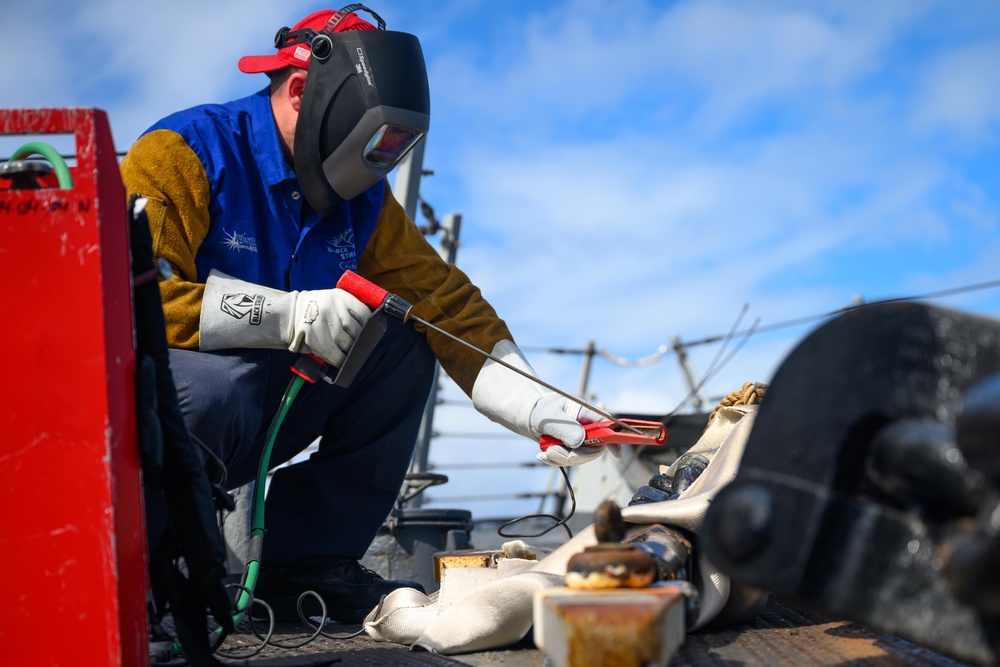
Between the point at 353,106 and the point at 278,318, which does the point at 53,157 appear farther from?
the point at 353,106

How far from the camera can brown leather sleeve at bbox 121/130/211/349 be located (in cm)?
202

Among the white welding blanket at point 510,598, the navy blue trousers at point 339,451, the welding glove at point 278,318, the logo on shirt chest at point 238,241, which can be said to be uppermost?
the logo on shirt chest at point 238,241

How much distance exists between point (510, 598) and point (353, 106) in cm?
130

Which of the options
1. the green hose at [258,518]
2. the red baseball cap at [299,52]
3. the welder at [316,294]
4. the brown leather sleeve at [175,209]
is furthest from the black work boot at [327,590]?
the red baseball cap at [299,52]

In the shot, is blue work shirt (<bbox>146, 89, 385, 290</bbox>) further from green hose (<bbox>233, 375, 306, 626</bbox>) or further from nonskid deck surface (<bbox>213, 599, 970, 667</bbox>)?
nonskid deck surface (<bbox>213, 599, 970, 667</bbox>)

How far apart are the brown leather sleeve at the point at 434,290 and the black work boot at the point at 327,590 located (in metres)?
0.58

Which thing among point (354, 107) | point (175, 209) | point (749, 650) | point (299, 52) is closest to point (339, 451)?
point (175, 209)

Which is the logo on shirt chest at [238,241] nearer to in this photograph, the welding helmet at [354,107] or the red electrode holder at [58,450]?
the welding helmet at [354,107]

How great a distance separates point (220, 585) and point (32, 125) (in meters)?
0.70

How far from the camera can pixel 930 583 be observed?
0.81 metres

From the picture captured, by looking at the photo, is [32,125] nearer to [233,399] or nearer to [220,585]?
[220,585]

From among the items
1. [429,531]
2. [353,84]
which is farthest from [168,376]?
[429,531]

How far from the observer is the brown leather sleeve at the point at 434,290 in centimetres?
251

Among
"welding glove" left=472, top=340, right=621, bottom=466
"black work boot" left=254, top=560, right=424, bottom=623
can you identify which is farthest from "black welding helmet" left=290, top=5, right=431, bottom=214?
"black work boot" left=254, top=560, right=424, bottom=623
